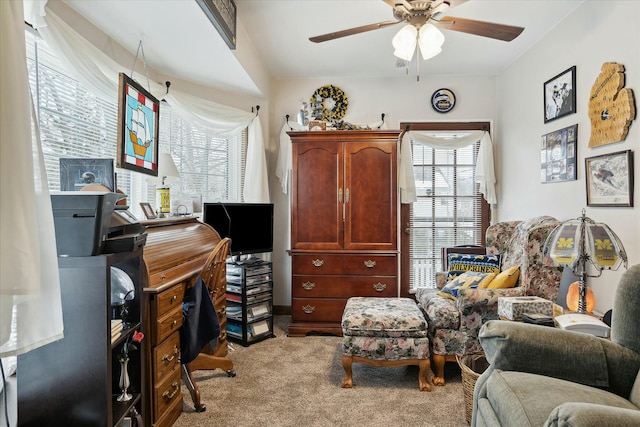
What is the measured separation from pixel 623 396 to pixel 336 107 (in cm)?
355

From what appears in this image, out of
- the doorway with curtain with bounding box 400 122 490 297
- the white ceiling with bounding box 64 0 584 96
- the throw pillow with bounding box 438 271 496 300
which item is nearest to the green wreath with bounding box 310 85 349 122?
the white ceiling with bounding box 64 0 584 96

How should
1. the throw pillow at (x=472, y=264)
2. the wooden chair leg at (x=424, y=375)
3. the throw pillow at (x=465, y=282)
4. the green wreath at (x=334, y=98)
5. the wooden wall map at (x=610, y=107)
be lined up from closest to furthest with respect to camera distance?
1. the wooden wall map at (x=610, y=107)
2. the wooden chair leg at (x=424, y=375)
3. the throw pillow at (x=465, y=282)
4. the throw pillow at (x=472, y=264)
5. the green wreath at (x=334, y=98)

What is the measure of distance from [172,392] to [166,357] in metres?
0.24

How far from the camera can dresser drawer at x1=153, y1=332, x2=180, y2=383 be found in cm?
191

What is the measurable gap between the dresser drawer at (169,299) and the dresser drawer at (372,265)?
5.84 feet

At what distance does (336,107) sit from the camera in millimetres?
4305

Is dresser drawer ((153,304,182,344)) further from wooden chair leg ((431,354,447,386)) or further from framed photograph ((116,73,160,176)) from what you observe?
wooden chair leg ((431,354,447,386))

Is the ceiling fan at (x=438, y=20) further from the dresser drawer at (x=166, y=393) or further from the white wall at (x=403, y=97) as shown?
the dresser drawer at (x=166, y=393)

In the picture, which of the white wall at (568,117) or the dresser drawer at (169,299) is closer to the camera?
the dresser drawer at (169,299)

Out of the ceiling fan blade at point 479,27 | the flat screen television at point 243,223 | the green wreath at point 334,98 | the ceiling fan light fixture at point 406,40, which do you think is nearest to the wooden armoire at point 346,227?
the flat screen television at point 243,223

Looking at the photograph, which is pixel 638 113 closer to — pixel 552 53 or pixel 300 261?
pixel 552 53

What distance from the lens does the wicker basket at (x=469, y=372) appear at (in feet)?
6.84

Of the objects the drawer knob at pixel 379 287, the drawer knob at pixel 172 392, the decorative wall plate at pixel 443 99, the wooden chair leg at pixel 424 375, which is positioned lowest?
the wooden chair leg at pixel 424 375

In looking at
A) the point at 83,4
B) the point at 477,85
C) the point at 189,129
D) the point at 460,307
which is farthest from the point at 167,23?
the point at 477,85
